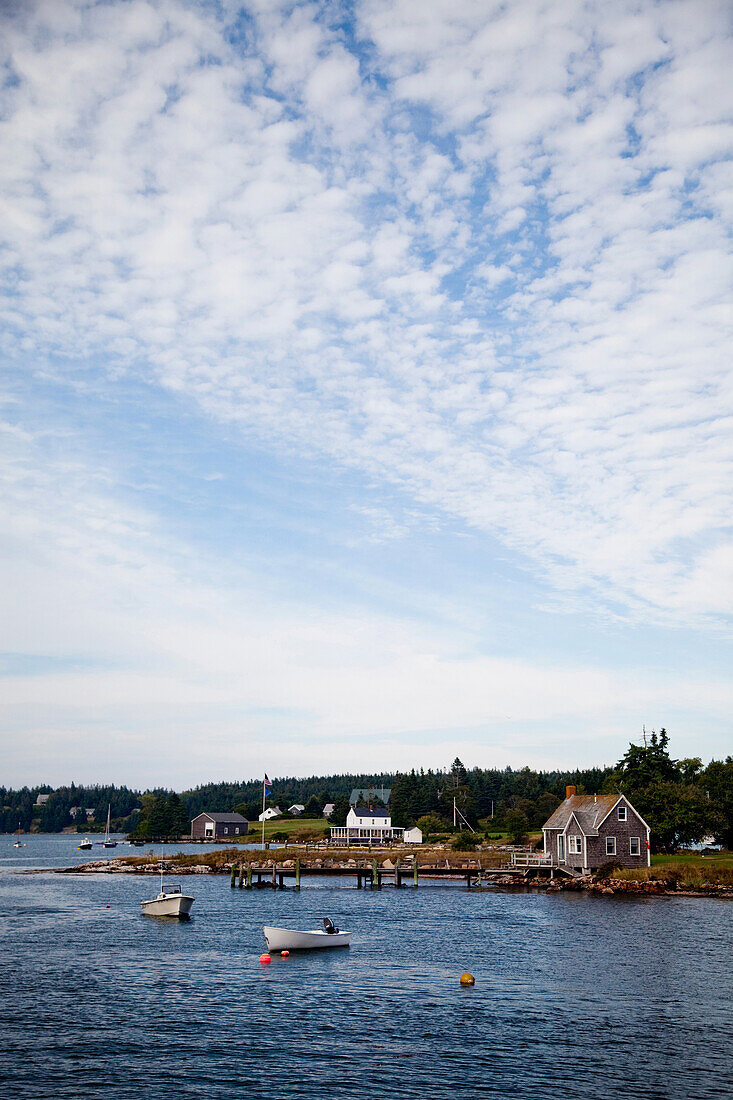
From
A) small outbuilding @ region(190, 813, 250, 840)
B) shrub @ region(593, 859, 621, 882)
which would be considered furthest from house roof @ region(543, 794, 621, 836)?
small outbuilding @ region(190, 813, 250, 840)

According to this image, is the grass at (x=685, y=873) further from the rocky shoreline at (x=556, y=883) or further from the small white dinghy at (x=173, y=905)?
the small white dinghy at (x=173, y=905)

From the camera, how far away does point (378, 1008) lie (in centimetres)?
3719

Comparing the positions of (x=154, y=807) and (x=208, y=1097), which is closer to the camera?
(x=208, y=1097)

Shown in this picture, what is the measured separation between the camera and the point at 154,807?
642 feet

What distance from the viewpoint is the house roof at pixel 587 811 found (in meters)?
85.3

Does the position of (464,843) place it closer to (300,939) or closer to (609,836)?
(609,836)

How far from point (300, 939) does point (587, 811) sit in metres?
45.2

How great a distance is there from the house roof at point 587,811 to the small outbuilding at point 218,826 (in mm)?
107565

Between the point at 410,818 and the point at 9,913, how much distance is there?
10155cm

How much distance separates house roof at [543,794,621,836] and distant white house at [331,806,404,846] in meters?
65.8

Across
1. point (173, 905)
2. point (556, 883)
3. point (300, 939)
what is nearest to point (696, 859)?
point (556, 883)

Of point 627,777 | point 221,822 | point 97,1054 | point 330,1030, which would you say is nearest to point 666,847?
point 627,777

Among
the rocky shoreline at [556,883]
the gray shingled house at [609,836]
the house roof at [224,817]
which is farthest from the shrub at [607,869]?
the house roof at [224,817]

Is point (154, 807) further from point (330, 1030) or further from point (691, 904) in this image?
point (330, 1030)
